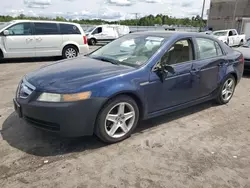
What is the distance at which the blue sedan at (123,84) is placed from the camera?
2975mm

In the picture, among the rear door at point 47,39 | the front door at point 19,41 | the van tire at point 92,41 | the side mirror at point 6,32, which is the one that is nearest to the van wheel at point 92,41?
the van tire at point 92,41

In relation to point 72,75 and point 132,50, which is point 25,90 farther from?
point 132,50

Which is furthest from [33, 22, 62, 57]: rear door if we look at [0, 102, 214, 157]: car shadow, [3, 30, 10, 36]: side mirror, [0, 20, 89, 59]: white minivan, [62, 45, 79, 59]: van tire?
[0, 102, 214, 157]: car shadow

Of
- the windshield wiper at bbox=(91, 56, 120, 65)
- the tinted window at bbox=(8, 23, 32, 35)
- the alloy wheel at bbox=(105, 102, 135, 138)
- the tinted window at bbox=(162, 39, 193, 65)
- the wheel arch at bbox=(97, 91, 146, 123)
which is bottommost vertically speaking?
the alloy wheel at bbox=(105, 102, 135, 138)

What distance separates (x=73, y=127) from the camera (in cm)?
301

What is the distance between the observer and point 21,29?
9.57 meters

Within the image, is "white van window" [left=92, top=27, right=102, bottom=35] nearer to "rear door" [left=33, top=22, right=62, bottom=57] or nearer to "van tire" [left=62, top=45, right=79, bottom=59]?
"van tire" [left=62, top=45, right=79, bottom=59]

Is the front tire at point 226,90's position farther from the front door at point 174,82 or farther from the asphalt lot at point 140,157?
the front door at point 174,82

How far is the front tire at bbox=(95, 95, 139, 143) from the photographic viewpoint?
10.4 ft

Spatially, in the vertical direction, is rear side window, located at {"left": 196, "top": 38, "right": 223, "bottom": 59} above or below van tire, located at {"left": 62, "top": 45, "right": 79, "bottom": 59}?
above

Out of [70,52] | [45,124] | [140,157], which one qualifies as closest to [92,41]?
[70,52]

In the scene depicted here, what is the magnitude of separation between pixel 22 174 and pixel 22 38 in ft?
26.1

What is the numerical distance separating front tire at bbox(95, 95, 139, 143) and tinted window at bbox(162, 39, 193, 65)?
88cm

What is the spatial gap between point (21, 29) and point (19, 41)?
497 millimetres
